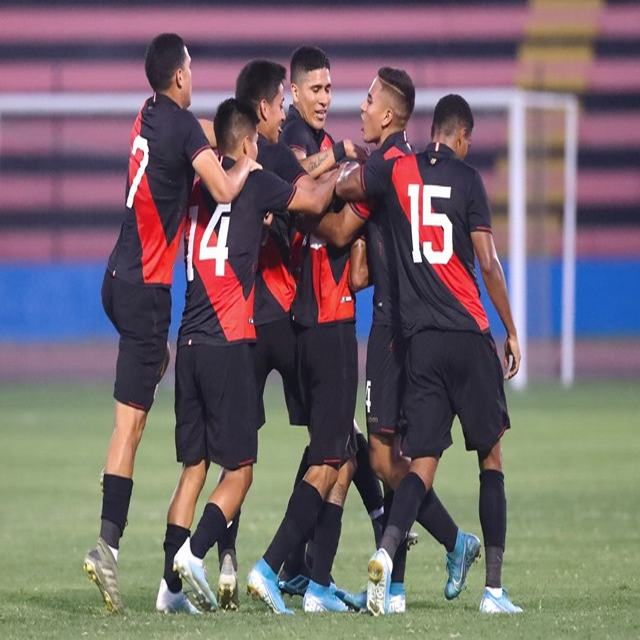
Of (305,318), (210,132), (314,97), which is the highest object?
(314,97)

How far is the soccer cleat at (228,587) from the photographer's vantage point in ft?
22.5

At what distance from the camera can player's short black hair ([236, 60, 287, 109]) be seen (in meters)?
7.23

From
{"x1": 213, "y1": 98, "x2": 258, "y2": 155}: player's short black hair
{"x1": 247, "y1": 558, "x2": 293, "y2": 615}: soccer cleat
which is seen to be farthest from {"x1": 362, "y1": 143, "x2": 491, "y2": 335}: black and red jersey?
{"x1": 247, "y1": 558, "x2": 293, "y2": 615}: soccer cleat

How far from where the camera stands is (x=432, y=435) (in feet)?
Answer: 22.4

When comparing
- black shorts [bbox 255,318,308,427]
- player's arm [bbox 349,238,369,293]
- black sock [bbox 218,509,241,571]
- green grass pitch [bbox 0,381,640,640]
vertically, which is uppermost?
player's arm [bbox 349,238,369,293]

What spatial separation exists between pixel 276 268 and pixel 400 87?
96 centimetres

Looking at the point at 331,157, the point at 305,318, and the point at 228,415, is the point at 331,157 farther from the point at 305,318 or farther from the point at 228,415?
the point at 228,415

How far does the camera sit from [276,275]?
7305mm

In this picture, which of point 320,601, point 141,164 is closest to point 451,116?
point 141,164

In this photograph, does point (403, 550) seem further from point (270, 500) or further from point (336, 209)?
point (270, 500)

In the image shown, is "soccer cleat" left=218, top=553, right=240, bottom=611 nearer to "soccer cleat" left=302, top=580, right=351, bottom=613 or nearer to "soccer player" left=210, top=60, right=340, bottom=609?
"soccer player" left=210, top=60, right=340, bottom=609

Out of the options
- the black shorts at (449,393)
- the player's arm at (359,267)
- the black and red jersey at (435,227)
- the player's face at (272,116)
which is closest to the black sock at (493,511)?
the black shorts at (449,393)

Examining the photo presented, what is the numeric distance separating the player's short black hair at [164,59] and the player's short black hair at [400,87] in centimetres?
87

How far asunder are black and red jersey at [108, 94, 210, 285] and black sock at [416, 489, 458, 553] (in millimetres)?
1471
